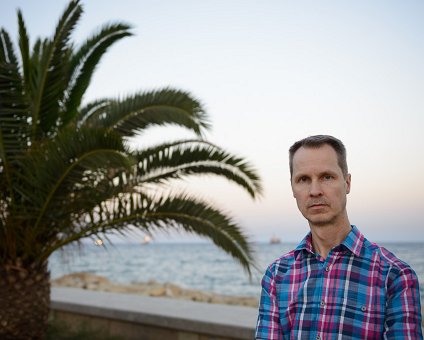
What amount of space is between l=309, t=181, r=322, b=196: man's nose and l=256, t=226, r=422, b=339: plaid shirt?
0.66 ft

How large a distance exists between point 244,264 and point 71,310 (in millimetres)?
3084

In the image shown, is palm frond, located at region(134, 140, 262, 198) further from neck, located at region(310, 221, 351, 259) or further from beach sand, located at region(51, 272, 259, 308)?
beach sand, located at region(51, 272, 259, 308)

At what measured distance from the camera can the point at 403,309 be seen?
161cm

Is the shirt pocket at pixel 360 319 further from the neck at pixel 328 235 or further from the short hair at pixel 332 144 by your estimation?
the short hair at pixel 332 144

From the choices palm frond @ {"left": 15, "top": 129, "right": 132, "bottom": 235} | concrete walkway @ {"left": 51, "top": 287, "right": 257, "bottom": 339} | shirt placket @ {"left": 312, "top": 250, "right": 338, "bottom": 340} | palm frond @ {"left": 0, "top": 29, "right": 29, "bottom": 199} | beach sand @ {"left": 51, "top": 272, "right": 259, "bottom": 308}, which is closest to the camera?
shirt placket @ {"left": 312, "top": 250, "right": 338, "bottom": 340}

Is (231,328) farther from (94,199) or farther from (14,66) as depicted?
(14,66)

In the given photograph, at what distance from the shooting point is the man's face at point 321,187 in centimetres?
174

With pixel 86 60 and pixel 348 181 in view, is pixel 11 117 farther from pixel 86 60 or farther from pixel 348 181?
pixel 348 181

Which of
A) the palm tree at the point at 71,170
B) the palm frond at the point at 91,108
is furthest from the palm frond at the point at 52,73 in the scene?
the palm frond at the point at 91,108

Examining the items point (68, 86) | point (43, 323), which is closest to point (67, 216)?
point (43, 323)

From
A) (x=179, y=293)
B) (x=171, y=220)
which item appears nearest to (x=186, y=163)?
(x=171, y=220)

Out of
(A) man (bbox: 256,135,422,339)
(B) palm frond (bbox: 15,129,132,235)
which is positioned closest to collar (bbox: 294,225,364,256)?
(A) man (bbox: 256,135,422,339)

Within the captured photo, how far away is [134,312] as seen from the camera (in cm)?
680

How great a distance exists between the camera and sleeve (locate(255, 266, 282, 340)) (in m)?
1.83
